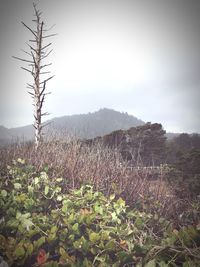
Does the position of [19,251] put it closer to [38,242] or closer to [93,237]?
[38,242]

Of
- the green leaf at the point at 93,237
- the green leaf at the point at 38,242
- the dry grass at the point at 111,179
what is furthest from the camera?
the dry grass at the point at 111,179

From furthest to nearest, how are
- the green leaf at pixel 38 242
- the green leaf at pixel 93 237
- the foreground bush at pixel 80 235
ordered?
1. the green leaf at pixel 93 237
2. the green leaf at pixel 38 242
3. the foreground bush at pixel 80 235

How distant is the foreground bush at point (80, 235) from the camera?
65.2 inches

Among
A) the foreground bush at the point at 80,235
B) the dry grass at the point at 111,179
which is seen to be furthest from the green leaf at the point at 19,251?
the dry grass at the point at 111,179

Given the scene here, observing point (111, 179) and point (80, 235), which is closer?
point (80, 235)

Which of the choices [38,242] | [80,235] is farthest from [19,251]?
[80,235]

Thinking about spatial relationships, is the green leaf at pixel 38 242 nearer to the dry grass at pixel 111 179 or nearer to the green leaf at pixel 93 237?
the green leaf at pixel 93 237

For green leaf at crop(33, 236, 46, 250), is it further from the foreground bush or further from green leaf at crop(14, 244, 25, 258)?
green leaf at crop(14, 244, 25, 258)

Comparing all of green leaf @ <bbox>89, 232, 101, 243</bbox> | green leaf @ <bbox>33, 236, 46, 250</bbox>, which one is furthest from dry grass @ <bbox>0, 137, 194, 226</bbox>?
green leaf @ <bbox>33, 236, 46, 250</bbox>

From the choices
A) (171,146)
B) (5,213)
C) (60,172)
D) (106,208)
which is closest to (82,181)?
(60,172)

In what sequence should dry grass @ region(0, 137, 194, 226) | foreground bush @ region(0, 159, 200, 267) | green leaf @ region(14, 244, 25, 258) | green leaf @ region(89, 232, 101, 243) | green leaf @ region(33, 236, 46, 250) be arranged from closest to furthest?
foreground bush @ region(0, 159, 200, 267) → green leaf @ region(14, 244, 25, 258) → green leaf @ region(33, 236, 46, 250) → green leaf @ region(89, 232, 101, 243) → dry grass @ region(0, 137, 194, 226)

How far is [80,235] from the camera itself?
7.86 feet

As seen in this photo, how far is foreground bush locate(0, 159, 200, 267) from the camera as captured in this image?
1656 millimetres

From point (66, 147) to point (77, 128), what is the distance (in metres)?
0.56
